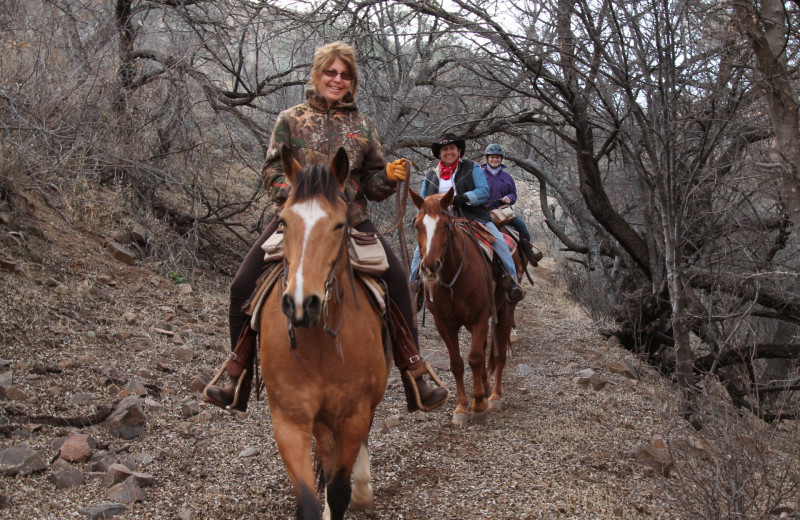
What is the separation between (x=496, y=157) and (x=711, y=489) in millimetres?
6331

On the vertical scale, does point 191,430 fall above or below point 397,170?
below

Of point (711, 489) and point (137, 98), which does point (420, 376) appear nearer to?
point (711, 489)

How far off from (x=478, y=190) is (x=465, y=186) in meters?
0.21

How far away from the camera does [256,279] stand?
4.02 m

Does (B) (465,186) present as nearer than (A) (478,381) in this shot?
No

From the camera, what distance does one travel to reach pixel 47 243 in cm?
779

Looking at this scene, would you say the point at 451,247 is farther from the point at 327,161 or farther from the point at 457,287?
the point at 327,161

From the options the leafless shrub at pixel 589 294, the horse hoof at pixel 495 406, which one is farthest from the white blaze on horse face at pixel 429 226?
the leafless shrub at pixel 589 294

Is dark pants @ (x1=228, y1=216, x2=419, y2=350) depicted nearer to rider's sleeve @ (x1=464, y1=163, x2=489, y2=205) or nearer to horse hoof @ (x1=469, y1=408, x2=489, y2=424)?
horse hoof @ (x1=469, y1=408, x2=489, y2=424)

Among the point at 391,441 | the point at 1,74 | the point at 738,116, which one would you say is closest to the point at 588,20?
the point at 738,116

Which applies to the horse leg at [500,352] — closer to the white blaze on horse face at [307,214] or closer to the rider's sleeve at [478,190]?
the rider's sleeve at [478,190]

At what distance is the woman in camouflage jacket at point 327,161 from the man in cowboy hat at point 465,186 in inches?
137

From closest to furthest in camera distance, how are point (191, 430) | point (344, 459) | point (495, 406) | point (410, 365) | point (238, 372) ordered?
1. point (344, 459)
2. point (238, 372)
3. point (410, 365)
4. point (191, 430)
5. point (495, 406)

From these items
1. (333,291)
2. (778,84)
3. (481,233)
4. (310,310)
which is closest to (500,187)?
(481,233)
